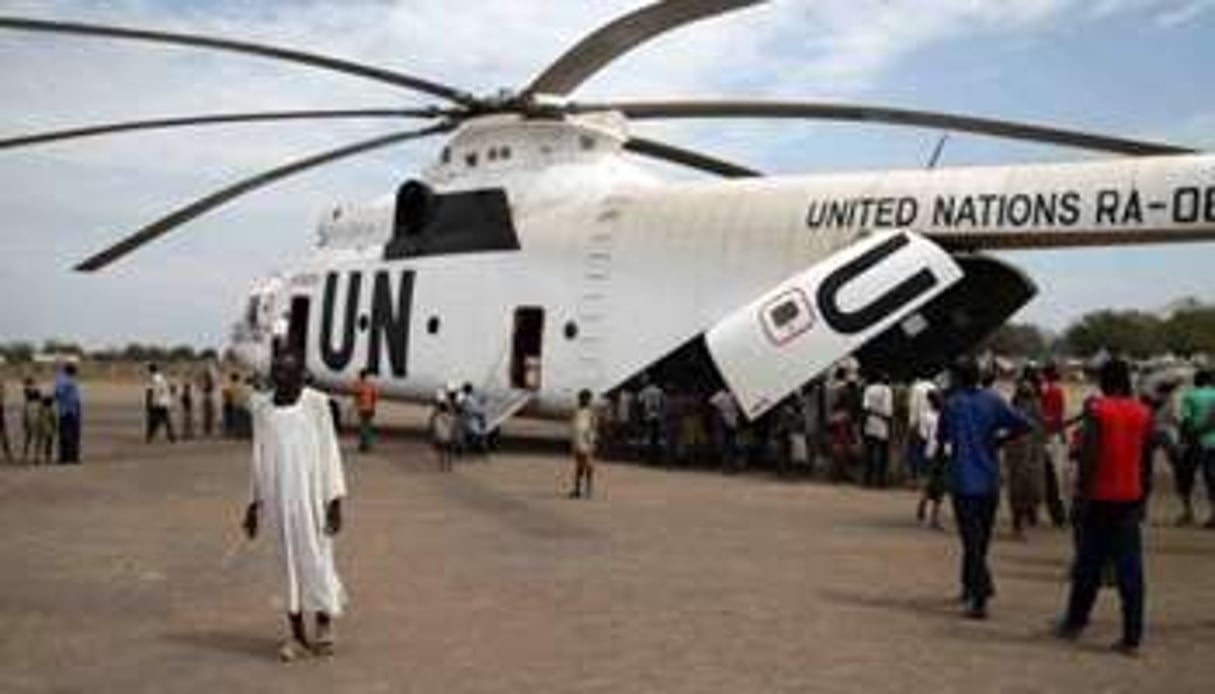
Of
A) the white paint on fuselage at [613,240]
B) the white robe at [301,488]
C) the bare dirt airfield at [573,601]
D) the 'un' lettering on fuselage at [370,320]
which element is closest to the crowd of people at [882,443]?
the white robe at [301,488]

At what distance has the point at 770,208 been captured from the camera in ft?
64.8

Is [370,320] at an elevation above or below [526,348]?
above

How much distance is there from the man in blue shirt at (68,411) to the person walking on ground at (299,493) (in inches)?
473

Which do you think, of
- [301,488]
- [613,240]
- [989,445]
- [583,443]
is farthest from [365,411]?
[301,488]

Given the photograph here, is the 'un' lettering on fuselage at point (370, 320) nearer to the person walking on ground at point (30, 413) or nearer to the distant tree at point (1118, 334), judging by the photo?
the person walking on ground at point (30, 413)

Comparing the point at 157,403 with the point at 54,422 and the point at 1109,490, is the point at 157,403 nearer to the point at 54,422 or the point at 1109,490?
the point at 54,422

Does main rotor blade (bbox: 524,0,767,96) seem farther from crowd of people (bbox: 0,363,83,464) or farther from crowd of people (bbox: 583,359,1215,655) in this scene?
crowd of people (bbox: 0,363,83,464)

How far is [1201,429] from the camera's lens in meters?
13.9

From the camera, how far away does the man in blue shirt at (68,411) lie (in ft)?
61.0

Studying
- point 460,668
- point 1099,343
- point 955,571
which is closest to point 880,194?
point 955,571

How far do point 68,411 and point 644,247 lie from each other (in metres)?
8.14

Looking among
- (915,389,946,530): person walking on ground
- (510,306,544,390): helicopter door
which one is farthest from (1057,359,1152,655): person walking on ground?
(510,306,544,390): helicopter door

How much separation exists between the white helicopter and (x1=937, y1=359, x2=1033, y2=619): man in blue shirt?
22.6 feet

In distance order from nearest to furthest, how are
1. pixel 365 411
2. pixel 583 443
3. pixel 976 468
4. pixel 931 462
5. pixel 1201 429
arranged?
1. pixel 976 468
2. pixel 1201 429
3. pixel 931 462
4. pixel 583 443
5. pixel 365 411
